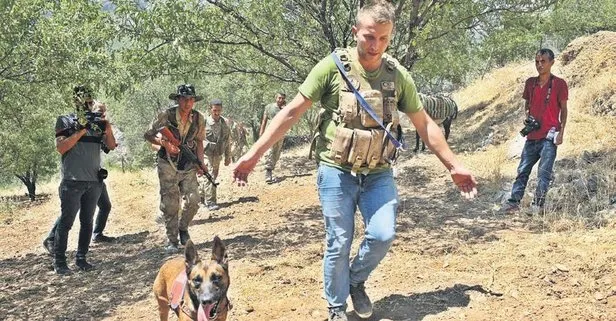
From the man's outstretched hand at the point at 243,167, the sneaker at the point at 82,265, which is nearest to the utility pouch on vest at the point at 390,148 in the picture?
the man's outstretched hand at the point at 243,167

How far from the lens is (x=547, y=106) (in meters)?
6.20

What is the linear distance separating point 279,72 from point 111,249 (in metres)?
4.32

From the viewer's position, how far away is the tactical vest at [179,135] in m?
6.25

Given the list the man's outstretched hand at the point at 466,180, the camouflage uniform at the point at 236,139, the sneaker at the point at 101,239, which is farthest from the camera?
the camouflage uniform at the point at 236,139

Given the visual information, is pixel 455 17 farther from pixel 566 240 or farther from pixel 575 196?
pixel 566 240

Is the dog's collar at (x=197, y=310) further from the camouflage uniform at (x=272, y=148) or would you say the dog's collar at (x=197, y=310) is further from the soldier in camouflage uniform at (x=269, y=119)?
the camouflage uniform at (x=272, y=148)

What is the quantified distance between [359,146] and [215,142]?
6450 mm

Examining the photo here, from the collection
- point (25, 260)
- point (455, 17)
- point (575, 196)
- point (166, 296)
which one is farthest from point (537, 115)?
point (25, 260)

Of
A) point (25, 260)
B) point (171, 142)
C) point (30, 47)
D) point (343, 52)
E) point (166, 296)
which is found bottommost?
point (25, 260)

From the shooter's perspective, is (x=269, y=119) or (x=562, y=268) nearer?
(x=562, y=268)

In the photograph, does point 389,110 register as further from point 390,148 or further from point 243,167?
point 243,167

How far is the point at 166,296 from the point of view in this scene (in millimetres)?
3926

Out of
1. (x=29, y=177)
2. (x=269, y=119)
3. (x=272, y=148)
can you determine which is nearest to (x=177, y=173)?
(x=272, y=148)

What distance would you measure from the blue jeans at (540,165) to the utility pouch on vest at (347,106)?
143 inches
